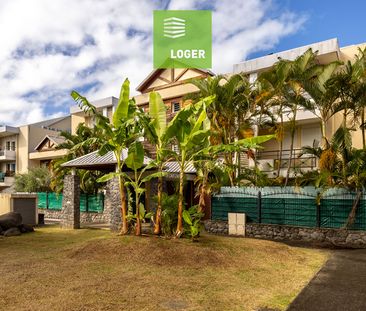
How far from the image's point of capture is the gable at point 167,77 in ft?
95.3

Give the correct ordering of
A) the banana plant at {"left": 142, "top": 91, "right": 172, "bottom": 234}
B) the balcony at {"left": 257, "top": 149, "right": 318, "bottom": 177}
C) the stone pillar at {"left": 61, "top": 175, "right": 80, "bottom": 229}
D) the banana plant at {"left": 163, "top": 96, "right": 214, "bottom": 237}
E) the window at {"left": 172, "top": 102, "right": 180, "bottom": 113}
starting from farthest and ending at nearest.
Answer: the window at {"left": 172, "top": 102, "right": 180, "bottom": 113} → the balcony at {"left": 257, "top": 149, "right": 318, "bottom": 177} → the stone pillar at {"left": 61, "top": 175, "right": 80, "bottom": 229} → the banana plant at {"left": 142, "top": 91, "right": 172, "bottom": 234} → the banana plant at {"left": 163, "top": 96, "right": 214, "bottom": 237}

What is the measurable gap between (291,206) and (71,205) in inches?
491

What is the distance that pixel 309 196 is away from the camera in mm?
16484

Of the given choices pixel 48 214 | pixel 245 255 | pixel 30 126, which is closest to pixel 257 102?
pixel 245 255

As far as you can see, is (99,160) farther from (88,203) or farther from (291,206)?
(291,206)

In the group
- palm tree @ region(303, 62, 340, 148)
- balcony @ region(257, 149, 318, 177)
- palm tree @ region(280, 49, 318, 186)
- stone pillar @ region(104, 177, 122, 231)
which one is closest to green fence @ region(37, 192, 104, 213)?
stone pillar @ region(104, 177, 122, 231)

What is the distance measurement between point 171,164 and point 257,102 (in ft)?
25.4

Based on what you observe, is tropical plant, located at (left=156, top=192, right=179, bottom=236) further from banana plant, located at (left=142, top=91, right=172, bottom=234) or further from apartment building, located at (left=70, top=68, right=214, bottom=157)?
apartment building, located at (left=70, top=68, right=214, bottom=157)

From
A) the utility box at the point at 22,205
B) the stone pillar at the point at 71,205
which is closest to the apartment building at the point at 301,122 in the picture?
the stone pillar at the point at 71,205

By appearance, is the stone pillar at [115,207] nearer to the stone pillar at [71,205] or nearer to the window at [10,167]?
the stone pillar at [71,205]

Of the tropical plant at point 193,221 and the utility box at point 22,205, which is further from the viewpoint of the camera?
the utility box at point 22,205

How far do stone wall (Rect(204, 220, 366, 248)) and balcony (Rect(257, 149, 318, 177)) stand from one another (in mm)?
5531

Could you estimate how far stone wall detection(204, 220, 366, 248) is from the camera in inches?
596

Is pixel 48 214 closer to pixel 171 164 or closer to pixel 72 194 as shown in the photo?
pixel 72 194
